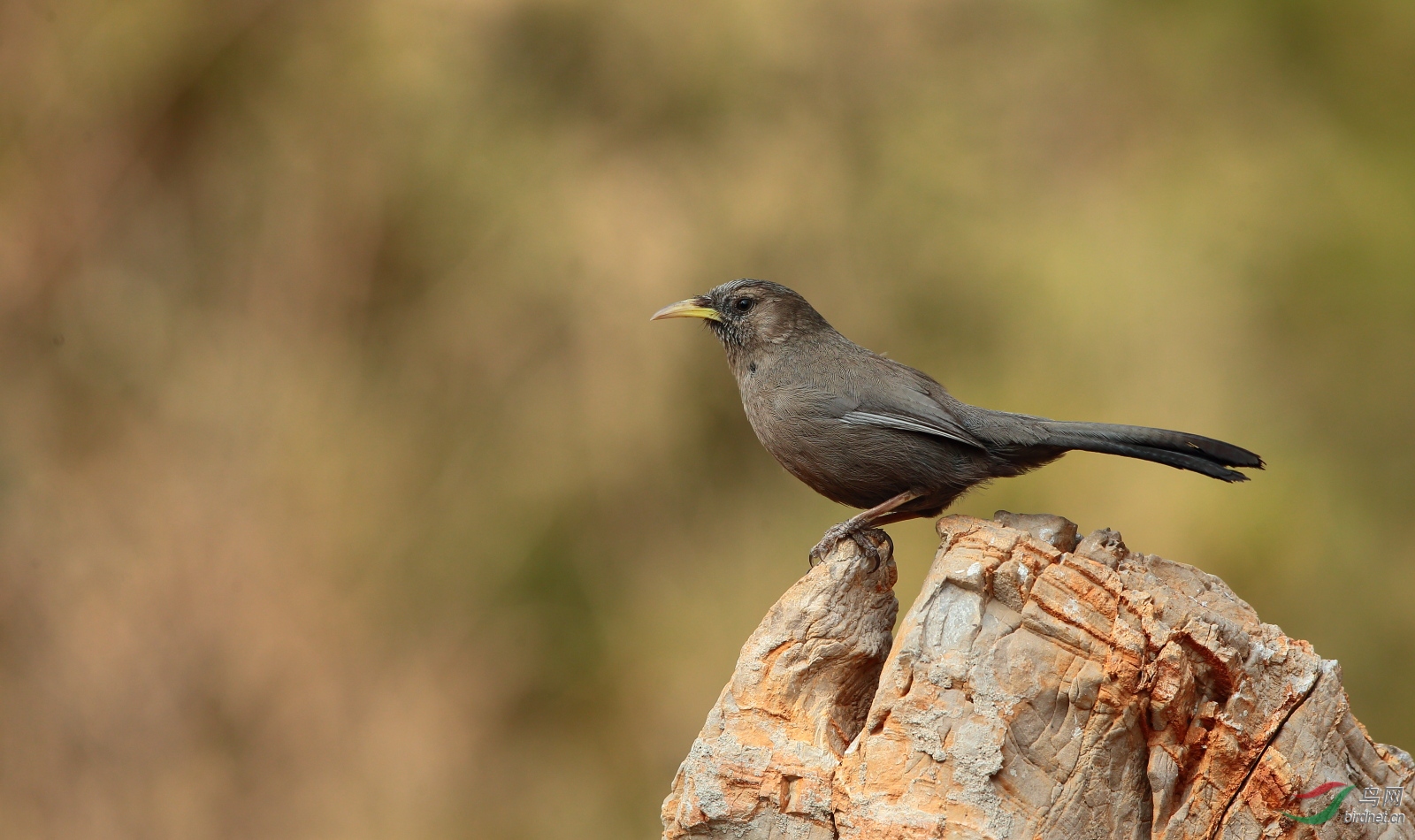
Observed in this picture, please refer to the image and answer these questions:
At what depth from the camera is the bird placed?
396 centimetres

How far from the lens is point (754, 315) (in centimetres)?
475

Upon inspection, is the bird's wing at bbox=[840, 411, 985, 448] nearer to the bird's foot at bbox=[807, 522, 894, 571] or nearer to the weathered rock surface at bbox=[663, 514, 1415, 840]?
the bird's foot at bbox=[807, 522, 894, 571]

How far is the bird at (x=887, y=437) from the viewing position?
13.0 ft

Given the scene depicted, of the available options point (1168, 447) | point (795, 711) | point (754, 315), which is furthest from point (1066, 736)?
point (754, 315)

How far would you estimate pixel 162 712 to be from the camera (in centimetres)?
764

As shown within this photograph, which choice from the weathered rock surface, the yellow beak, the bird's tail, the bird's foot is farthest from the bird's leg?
the yellow beak

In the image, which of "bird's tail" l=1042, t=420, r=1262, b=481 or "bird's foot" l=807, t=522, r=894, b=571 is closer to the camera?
"bird's tail" l=1042, t=420, r=1262, b=481

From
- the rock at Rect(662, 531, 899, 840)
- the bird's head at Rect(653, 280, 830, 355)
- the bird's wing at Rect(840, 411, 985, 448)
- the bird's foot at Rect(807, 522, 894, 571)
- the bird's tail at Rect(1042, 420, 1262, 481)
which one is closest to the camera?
the rock at Rect(662, 531, 899, 840)

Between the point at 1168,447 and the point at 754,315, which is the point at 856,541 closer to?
the point at 1168,447

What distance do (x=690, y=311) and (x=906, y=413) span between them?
45.2 inches

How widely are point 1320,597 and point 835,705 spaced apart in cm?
550

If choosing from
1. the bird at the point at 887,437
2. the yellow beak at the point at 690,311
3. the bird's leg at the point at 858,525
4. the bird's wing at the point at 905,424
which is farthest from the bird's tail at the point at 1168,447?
the yellow beak at the point at 690,311

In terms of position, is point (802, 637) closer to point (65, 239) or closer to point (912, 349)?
point (912, 349)

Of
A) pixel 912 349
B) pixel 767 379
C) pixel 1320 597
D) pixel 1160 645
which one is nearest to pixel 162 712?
pixel 767 379
